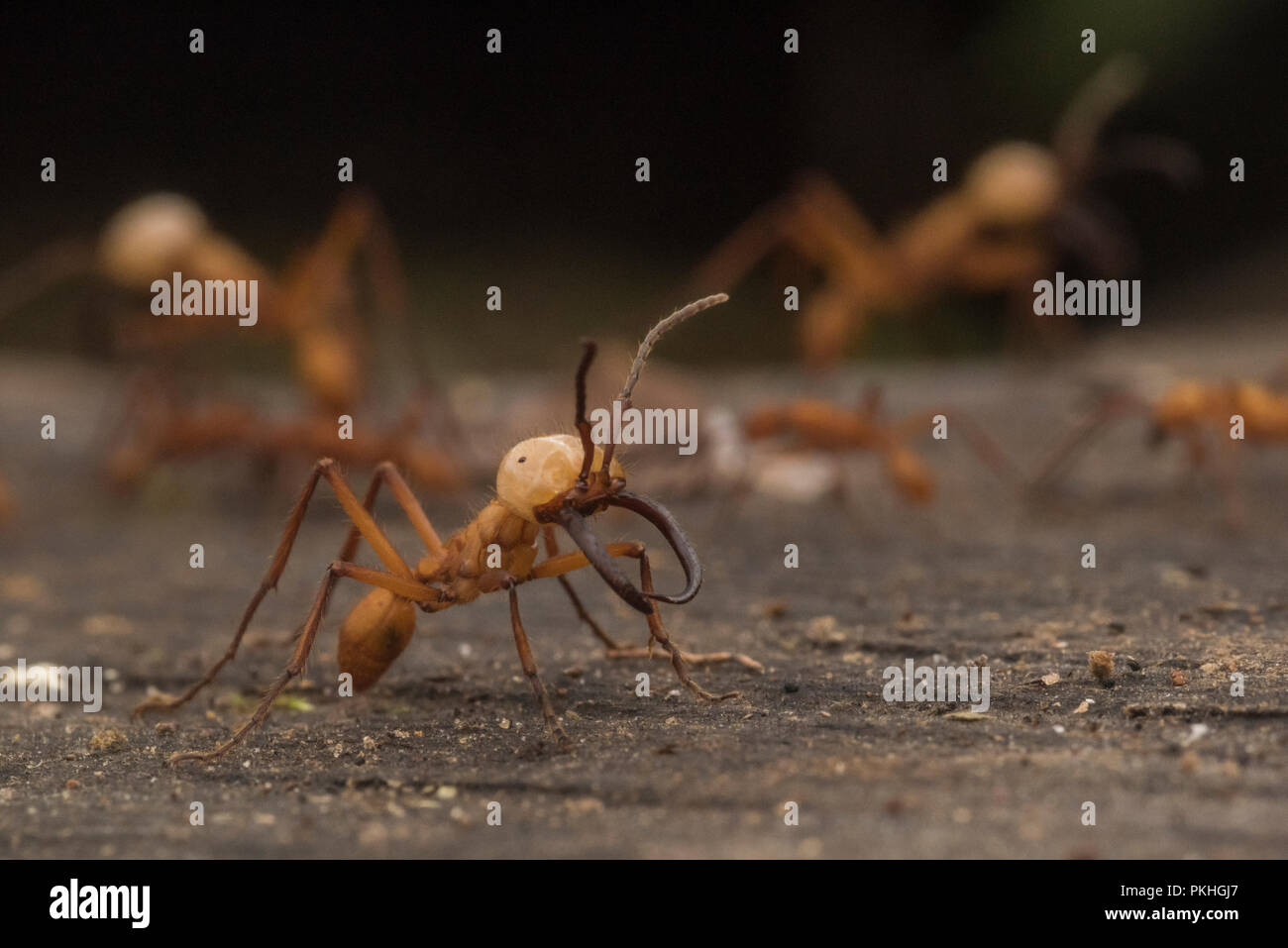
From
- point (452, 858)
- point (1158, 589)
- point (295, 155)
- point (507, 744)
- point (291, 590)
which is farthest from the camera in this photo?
point (295, 155)

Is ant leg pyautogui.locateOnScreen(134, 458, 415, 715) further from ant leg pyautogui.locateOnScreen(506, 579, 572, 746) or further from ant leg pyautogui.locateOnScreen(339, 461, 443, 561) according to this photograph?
ant leg pyautogui.locateOnScreen(506, 579, 572, 746)

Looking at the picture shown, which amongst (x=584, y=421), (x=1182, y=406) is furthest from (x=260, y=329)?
(x=1182, y=406)

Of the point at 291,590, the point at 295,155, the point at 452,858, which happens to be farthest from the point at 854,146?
the point at 452,858

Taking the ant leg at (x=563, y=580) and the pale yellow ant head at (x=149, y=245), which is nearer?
the ant leg at (x=563, y=580)

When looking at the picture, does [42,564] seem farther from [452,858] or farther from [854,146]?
[854,146]

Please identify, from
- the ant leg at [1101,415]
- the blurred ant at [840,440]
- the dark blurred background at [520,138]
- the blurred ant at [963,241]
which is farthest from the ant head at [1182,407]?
the dark blurred background at [520,138]

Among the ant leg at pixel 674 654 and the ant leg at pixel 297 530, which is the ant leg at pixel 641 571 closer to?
the ant leg at pixel 674 654

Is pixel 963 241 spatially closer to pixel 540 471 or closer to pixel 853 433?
pixel 853 433
